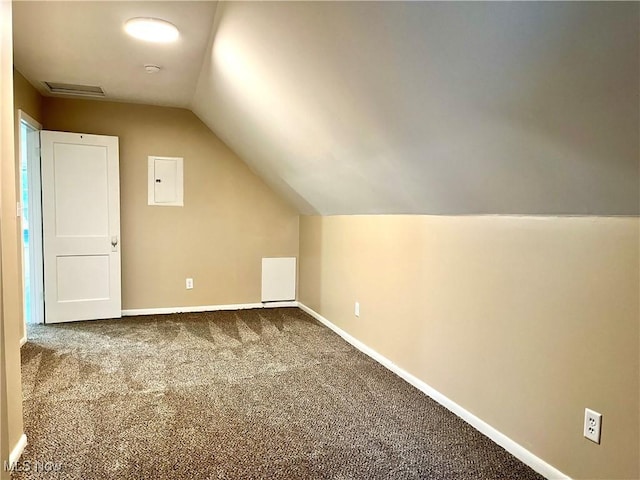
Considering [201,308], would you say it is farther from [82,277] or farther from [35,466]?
[35,466]

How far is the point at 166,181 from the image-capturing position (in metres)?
4.64

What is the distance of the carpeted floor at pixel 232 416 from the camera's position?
192cm

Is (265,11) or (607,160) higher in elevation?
(265,11)

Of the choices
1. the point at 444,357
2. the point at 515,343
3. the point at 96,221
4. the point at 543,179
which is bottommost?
the point at 444,357

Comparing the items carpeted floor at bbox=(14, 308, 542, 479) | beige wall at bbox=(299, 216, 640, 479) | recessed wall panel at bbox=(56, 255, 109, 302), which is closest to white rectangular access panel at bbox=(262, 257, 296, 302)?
carpeted floor at bbox=(14, 308, 542, 479)

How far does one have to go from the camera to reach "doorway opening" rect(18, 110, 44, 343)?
4023 mm

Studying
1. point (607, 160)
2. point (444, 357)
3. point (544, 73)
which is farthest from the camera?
point (444, 357)

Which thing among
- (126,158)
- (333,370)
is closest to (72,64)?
(126,158)

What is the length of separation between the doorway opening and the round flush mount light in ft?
6.45

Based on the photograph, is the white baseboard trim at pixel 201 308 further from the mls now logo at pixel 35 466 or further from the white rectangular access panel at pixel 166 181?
the mls now logo at pixel 35 466

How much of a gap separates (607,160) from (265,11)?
156 cm

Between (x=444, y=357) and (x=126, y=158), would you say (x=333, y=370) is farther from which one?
(x=126, y=158)

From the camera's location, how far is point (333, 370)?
3088mm

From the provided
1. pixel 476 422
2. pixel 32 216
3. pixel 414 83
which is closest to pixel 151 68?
pixel 32 216
